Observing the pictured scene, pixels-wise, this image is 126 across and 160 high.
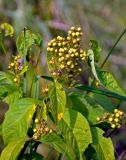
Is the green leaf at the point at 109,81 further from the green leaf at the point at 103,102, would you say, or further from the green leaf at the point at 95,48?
the green leaf at the point at 103,102

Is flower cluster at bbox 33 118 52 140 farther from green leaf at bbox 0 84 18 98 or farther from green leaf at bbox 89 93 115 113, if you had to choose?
green leaf at bbox 89 93 115 113

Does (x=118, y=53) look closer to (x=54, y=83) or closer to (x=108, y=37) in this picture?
(x=108, y=37)

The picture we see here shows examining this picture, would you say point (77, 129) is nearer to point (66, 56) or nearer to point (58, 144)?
point (58, 144)

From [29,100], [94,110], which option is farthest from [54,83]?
[94,110]

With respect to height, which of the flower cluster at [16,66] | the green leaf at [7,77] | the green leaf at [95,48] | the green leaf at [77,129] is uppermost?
the green leaf at [95,48]

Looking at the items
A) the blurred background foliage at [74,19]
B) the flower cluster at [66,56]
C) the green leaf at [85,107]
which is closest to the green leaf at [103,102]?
the green leaf at [85,107]

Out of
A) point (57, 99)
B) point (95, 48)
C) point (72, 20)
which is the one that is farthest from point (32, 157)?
point (72, 20)
